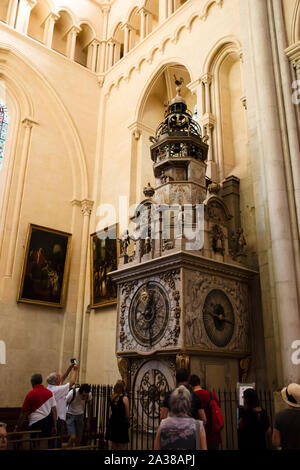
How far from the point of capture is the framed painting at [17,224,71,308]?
1119 centimetres

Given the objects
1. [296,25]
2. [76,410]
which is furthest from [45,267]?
[296,25]

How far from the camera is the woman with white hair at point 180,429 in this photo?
265 cm

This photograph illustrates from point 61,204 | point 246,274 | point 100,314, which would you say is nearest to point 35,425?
point 246,274

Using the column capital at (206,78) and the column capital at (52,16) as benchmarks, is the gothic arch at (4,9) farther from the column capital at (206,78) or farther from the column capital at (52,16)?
the column capital at (206,78)

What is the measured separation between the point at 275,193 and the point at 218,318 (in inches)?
92.8

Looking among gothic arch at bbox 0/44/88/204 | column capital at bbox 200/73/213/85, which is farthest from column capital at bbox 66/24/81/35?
column capital at bbox 200/73/213/85

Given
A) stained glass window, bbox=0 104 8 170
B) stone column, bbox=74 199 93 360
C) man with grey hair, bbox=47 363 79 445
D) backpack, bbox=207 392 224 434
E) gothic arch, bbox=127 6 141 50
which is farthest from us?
gothic arch, bbox=127 6 141 50

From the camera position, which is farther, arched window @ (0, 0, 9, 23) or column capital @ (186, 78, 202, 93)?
arched window @ (0, 0, 9, 23)

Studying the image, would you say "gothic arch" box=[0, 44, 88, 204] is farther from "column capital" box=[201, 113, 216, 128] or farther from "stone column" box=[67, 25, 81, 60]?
"column capital" box=[201, 113, 216, 128]

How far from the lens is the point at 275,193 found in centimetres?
709

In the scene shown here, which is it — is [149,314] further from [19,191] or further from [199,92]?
[19,191]

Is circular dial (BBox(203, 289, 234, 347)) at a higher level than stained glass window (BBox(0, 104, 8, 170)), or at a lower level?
lower

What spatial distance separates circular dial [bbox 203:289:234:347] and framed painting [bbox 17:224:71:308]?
6121mm

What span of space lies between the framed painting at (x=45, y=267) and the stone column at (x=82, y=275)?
54 cm
